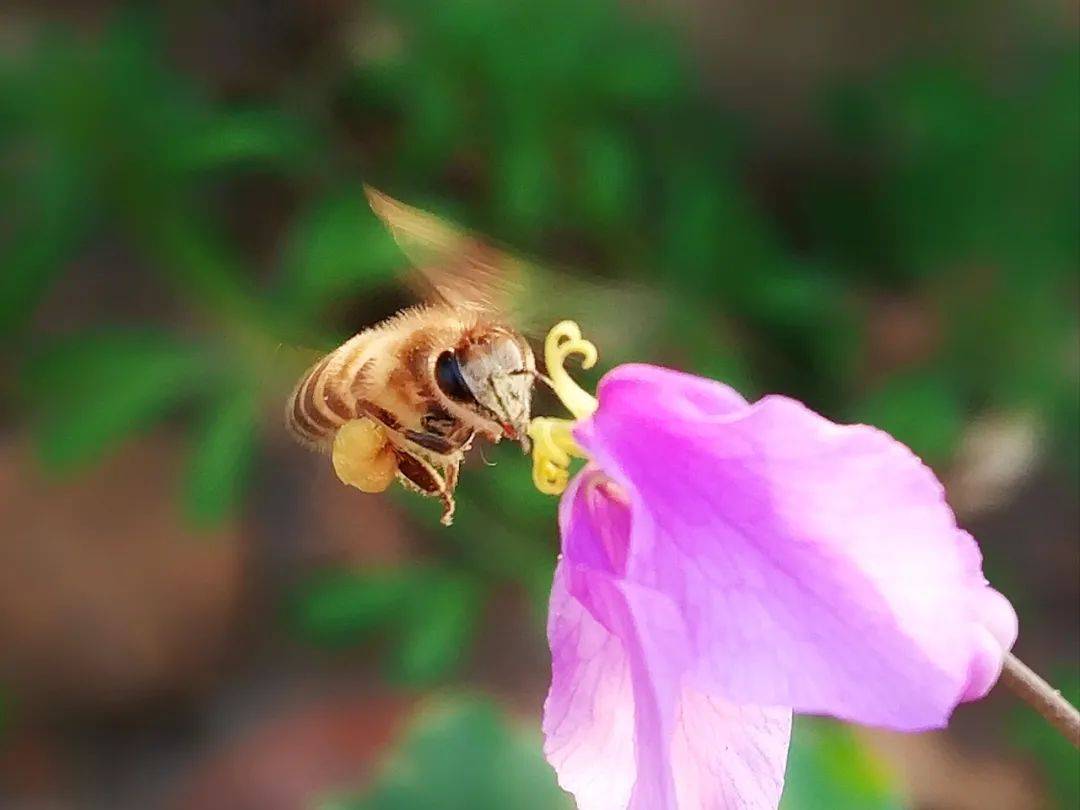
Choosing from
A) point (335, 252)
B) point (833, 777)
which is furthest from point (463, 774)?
point (335, 252)

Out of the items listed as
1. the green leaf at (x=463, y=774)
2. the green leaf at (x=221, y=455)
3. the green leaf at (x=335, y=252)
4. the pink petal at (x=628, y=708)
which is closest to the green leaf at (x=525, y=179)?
the green leaf at (x=335, y=252)

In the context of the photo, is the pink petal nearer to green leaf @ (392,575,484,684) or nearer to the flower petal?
the flower petal

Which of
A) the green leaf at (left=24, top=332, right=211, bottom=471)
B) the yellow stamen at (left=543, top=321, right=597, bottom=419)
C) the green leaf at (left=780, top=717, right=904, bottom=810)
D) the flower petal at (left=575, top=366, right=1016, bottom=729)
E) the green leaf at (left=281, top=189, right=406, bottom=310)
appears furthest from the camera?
the green leaf at (left=24, top=332, right=211, bottom=471)

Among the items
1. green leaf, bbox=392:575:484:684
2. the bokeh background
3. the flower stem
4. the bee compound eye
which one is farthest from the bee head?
green leaf, bbox=392:575:484:684

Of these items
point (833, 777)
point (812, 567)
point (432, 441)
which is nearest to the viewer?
point (812, 567)

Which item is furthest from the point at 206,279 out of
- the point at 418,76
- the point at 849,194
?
the point at 849,194

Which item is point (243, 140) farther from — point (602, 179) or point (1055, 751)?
point (1055, 751)
